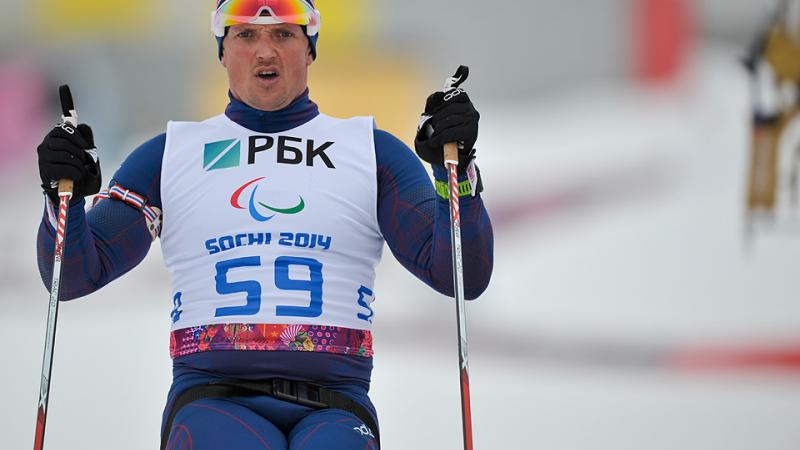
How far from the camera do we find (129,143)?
5688mm

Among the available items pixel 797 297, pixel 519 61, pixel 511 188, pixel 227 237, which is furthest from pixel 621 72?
pixel 227 237

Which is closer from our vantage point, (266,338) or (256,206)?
(266,338)

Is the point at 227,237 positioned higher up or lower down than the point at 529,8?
lower down

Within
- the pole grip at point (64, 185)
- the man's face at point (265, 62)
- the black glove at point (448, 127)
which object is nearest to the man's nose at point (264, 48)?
the man's face at point (265, 62)

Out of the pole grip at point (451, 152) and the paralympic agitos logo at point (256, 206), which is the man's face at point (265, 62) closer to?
the paralympic agitos logo at point (256, 206)

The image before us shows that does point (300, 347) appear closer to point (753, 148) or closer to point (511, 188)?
point (511, 188)

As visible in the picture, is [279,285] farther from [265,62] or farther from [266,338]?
[265,62]

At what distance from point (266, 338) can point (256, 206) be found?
276mm

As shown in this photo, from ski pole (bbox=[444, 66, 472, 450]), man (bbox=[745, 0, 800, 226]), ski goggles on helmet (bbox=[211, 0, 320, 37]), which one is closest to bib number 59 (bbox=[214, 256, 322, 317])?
ski pole (bbox=[444, 66, 472, 450])

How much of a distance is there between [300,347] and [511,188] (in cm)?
337

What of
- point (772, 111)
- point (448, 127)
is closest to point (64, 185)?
point (448, 127)

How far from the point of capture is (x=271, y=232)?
236 centimetres

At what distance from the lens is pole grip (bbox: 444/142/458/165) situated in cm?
228

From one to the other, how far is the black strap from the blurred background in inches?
71.5
